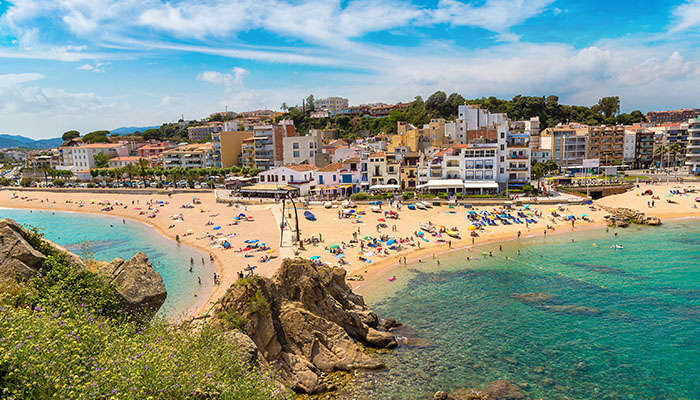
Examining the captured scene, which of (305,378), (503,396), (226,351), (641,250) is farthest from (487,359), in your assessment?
(641,250)

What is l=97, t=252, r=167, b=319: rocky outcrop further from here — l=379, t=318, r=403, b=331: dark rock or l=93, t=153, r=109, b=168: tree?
l=93, t=153, r=109, b=168: tree

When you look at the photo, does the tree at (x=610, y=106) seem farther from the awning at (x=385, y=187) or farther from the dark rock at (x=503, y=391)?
the dark rock at (x=503, y=391)

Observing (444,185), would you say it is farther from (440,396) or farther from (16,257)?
(16,257)

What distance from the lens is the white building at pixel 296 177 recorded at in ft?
232

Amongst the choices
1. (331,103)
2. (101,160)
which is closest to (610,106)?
(331,103)

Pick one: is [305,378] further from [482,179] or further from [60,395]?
[482,179]

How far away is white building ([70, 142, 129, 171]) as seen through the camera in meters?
113

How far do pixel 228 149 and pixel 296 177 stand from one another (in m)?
33.2

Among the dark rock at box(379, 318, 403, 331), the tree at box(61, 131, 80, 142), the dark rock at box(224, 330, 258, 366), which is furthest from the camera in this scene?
the tree at box(61, 131, 80, 142)

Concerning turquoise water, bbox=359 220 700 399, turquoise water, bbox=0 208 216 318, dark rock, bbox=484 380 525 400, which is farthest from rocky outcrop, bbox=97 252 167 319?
dark rock, bbox=484 380 525 400

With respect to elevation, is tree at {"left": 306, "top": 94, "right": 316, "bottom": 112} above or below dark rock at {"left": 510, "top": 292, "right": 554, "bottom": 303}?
above

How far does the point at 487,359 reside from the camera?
68.8 ft

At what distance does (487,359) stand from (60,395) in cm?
1877

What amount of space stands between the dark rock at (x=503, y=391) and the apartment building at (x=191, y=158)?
93520mm
